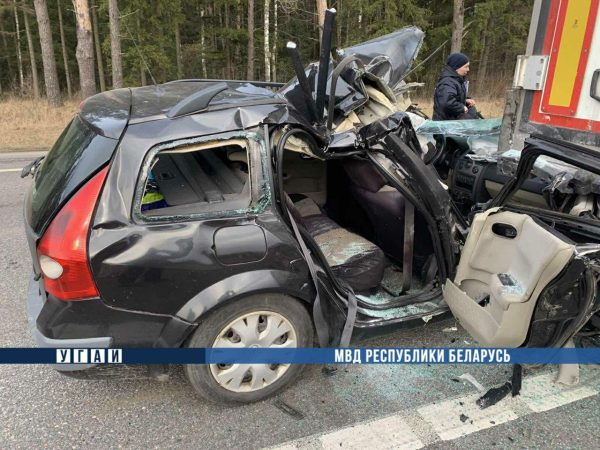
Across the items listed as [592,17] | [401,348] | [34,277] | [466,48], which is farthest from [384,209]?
[466,48]

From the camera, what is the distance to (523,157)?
8.27 feet

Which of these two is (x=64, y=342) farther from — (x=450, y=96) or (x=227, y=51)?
(x=227, y=51)

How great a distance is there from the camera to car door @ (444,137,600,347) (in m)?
2.08

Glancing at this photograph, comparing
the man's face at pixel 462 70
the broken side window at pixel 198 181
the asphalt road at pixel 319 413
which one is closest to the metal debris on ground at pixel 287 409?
the asphalt road at pixel 319 413

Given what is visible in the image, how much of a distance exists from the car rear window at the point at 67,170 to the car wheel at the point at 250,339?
2.71 ft

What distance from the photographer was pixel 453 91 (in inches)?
222

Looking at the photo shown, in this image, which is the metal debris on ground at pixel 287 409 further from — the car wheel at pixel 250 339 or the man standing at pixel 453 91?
the man standing at pixel 453 91

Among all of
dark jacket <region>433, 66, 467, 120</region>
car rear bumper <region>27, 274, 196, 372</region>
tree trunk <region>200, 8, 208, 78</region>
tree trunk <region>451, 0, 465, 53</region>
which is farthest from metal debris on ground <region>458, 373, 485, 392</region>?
tree trunk <region>200, 8, 208, 78</region>

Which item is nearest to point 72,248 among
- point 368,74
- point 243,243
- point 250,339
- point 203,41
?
point 243,243

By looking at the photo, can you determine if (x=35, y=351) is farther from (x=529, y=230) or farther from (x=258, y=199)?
(x=529, y=230)

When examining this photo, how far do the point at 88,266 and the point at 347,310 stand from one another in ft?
4.13

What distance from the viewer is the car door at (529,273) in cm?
208

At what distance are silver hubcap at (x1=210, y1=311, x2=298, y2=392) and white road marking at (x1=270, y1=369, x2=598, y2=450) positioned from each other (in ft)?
1.11

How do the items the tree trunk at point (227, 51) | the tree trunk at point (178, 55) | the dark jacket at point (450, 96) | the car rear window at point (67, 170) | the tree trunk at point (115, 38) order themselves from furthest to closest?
the tree trunk at point (227, 51) → the tree trunk at point (178, 55) → the tree trunk at point (115, 38) → the dark jacket at point (450, 96) → the car rear window at point (67, 170)
